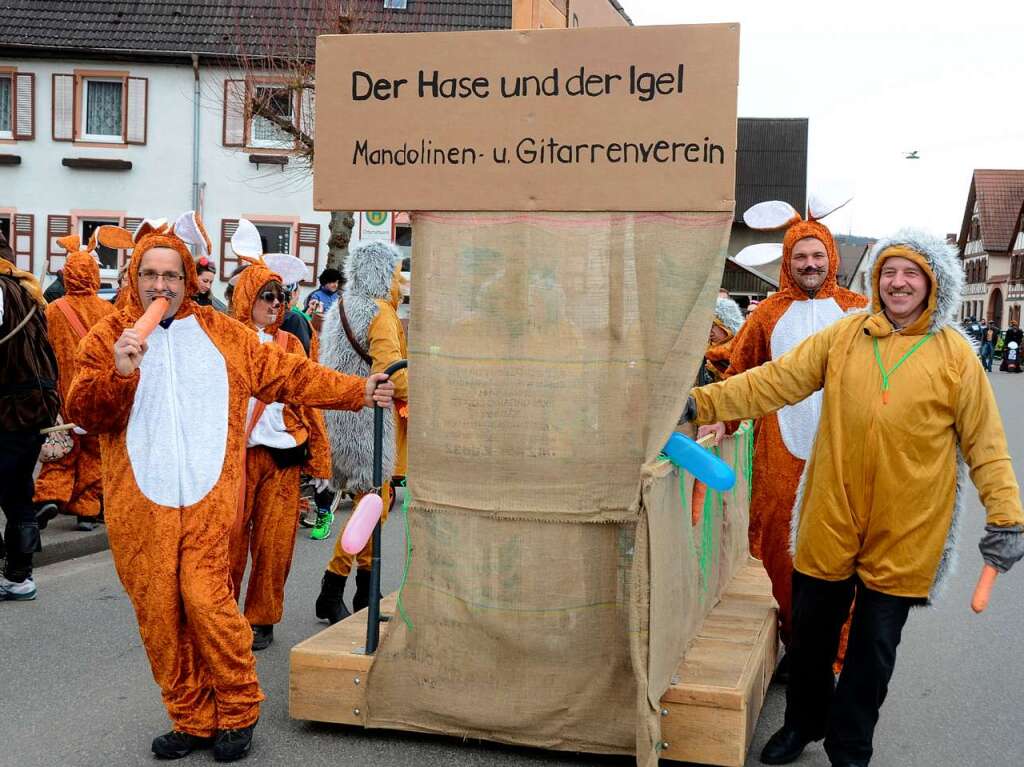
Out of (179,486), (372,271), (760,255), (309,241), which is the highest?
(309,241)

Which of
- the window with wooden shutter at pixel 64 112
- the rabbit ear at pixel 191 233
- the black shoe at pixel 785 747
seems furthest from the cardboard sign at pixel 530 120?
the window with wooden shutter at pixel 64 112

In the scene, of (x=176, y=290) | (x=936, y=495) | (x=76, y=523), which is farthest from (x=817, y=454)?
(x=76, y=523)

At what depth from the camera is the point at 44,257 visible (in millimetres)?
29031

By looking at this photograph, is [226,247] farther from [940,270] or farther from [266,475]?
[940,270]

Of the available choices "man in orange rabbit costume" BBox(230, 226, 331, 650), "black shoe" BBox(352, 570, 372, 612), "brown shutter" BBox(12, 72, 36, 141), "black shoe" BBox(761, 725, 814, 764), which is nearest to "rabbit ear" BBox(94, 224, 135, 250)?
"man in orange rabbit costume" BBox(230, 226, 331, 650)

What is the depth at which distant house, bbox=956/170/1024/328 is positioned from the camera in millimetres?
78875

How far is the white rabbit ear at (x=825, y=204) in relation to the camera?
226 inches

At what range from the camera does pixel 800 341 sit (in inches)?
221

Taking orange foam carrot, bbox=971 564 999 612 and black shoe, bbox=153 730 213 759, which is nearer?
orange foam carrot, bbox=971 564 999 612

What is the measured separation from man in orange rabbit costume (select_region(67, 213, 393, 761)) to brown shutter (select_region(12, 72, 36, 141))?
26.7 m

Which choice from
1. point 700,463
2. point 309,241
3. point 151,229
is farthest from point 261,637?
point 309,241

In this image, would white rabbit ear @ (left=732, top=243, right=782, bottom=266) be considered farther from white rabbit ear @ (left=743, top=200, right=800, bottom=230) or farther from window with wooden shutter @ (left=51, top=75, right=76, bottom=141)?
window with wooden shutter @ (left=51, top=75, right=76, bottom=141)

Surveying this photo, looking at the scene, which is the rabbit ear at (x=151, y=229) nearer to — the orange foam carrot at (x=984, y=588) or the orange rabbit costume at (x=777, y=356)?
the orange rabbit costume at (x=777, y=356)

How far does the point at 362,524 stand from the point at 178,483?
0.67m
